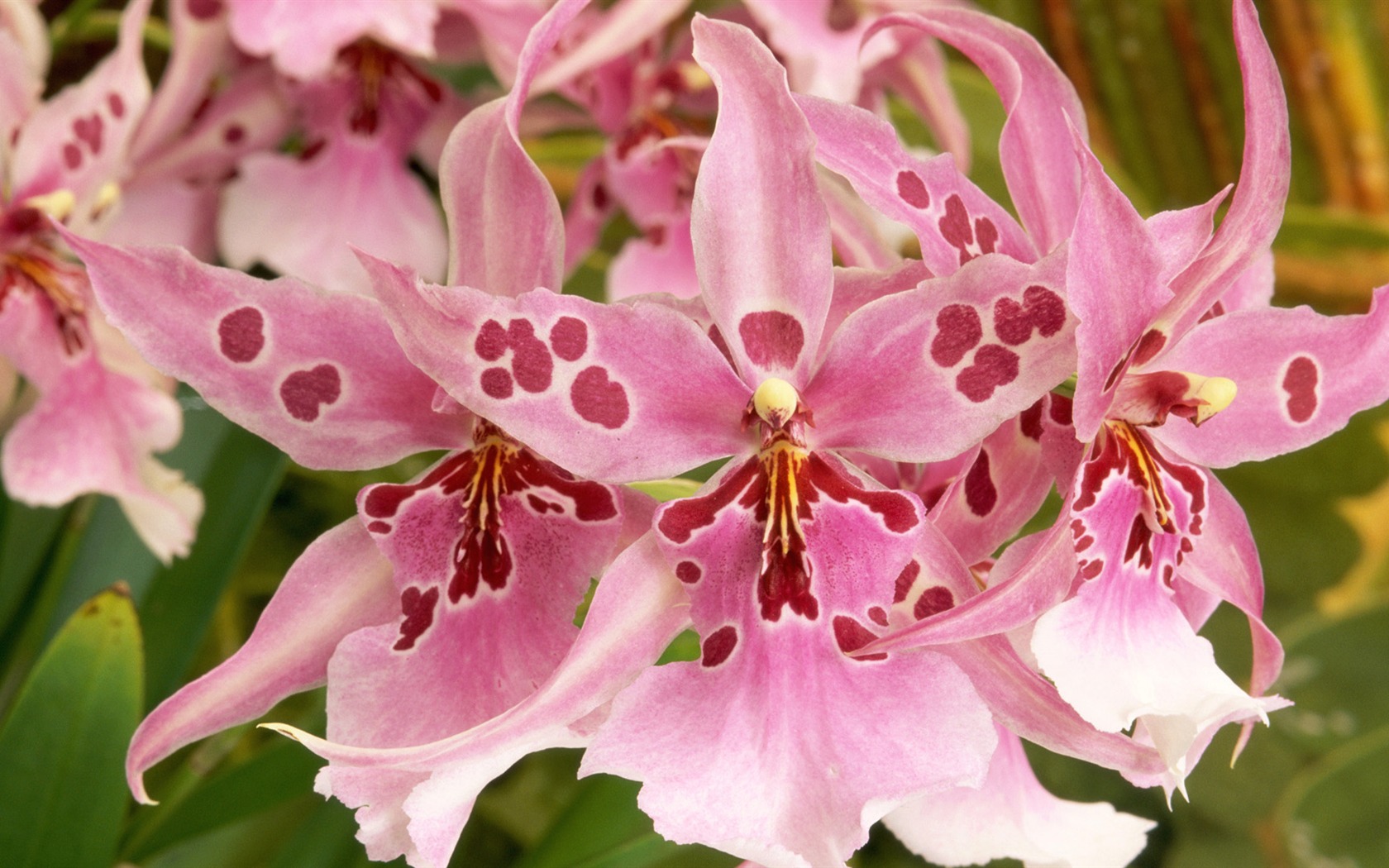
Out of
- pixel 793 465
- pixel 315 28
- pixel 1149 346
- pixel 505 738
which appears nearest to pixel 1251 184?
pixel 1149 346

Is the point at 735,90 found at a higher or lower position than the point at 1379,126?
higher

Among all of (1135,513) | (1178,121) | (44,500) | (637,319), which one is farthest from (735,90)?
(1178,121)

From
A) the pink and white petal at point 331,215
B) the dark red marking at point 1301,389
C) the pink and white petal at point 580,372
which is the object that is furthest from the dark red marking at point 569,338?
the pink and white petal at point 331,215

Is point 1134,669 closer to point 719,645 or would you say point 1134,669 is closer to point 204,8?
point 719,645

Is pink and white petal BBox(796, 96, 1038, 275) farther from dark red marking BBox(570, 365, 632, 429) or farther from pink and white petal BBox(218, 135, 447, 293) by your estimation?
pink and white petal BBox(218, 135, 447, 293)

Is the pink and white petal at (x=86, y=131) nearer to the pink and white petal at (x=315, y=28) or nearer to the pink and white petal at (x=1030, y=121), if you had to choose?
the pink and white petal at (x=315, y=28)

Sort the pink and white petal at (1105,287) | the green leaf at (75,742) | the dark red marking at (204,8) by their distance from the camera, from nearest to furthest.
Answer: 1. the pink and white petal at (1105,287)
2. the green leaf at (75,742)
3. the dark red marking at (204,8)

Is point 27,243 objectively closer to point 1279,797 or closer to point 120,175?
point 120,175
